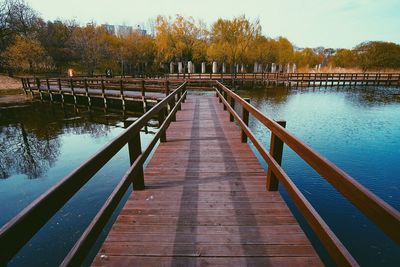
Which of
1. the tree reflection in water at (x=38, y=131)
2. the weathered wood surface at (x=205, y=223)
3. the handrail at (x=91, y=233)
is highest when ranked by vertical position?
the handrail at (x=91, y=233)

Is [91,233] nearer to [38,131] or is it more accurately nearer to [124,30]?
[38,131]

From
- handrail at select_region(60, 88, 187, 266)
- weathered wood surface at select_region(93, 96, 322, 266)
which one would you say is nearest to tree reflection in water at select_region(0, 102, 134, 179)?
weathered wood surface at select_region(93, 96, 322, 266)

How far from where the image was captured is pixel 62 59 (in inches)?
1849

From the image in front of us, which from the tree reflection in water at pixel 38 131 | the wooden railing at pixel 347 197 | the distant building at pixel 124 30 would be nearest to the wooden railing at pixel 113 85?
the tree reflection in water at pixel 38 131

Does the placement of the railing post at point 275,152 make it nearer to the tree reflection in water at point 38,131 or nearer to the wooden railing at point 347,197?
the wooden railing at point 347,197

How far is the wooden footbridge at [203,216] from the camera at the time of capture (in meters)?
1.46

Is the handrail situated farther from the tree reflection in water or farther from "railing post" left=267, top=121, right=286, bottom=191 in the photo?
the tree reflection in water

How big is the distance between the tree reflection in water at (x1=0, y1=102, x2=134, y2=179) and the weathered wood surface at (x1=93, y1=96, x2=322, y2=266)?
716 cm

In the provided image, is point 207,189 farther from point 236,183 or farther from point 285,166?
point 285,166

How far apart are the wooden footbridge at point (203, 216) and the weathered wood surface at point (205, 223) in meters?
0.01

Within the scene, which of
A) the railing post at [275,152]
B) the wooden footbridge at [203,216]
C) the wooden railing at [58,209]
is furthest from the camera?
the railing post at [275,152]

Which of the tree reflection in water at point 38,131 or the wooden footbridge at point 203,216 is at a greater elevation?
the wooden footbridge at point 203,216

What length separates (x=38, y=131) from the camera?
1414 centimetres

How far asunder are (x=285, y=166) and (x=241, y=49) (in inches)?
1543
